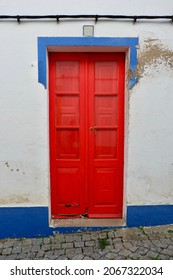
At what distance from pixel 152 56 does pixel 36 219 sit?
271 centimetres

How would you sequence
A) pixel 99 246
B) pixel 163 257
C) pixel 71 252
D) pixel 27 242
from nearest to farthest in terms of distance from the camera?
pixel 163 257
pixel 71 252
pixel 99 246
pixel 27 242

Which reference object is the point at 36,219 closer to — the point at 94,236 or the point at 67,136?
the point at 94,236

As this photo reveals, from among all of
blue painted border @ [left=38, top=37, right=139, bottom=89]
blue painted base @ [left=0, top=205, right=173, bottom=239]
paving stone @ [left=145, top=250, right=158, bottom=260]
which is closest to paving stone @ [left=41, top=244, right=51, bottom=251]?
blue painted base @ [left=0, top=205, right=173, bottom=239]

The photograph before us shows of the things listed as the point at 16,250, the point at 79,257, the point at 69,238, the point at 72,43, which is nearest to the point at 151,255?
the point at 79,257

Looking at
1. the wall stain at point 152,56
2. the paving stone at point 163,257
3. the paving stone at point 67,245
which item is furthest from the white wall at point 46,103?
the paving stone at point 163,257

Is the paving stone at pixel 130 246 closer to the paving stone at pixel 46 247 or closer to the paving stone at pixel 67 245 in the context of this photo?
the paving stone at pixel 67 245

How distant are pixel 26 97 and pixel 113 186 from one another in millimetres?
1765

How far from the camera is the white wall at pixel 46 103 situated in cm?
307

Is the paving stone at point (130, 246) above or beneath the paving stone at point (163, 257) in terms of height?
above

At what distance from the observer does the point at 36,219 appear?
10.9 feet

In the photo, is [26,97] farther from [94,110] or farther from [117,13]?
[117,13]

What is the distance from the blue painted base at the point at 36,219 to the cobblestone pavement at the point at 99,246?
79 millimetres

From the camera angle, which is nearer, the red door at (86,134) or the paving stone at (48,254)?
the paving stone at (48,254)
